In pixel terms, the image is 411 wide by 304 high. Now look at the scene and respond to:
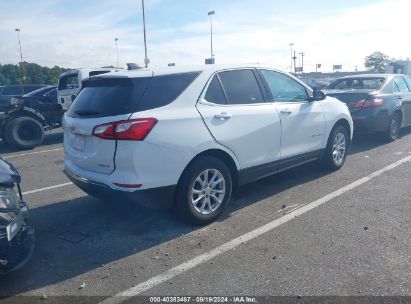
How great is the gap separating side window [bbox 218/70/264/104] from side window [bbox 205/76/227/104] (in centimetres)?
8

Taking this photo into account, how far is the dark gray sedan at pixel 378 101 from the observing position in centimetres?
812

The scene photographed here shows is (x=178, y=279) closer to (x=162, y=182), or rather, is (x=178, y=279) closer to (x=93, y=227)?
(x=162, y=182)

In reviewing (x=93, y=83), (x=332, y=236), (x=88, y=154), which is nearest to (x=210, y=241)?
(x=332, y=236)

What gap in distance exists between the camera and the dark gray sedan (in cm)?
812

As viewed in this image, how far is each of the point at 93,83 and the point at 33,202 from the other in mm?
2082

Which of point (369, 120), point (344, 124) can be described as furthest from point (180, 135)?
point (369, 120)

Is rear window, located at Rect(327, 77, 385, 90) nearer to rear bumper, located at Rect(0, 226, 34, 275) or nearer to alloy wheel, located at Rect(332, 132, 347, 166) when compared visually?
alloy wheel, located at Rect(332, 132, 347, 166)

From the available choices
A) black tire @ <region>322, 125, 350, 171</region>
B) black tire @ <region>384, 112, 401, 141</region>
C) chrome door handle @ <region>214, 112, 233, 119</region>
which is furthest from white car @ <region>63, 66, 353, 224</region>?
black tire @ <region>384, 112, 401, 141</region>

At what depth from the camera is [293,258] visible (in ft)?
11.2

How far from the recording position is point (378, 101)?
8.15m

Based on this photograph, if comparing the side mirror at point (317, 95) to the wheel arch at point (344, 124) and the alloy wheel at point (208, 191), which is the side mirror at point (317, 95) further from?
the alloy wheel at point (208, 191)

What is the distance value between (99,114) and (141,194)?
3.10 ft

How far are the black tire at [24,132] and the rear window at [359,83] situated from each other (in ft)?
26.1

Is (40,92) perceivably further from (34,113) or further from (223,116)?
(223,116)
